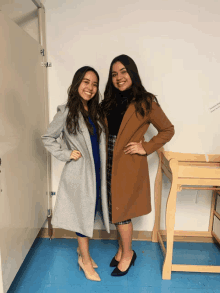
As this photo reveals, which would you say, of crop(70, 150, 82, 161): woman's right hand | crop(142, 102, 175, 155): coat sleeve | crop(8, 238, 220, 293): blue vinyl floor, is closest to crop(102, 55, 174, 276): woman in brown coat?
crop(142, 102, 175, 155): coat sleeve

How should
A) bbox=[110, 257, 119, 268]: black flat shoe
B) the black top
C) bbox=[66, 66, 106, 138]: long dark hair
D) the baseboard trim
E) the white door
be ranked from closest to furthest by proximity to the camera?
the white door < bbox=[66, 66, 106, 138]: long dark hair < the black top < bbox=[110, 257, 119, 268]: black flat shoe < the baseboard trim

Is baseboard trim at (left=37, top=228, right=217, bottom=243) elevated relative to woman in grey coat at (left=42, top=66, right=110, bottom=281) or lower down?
lower down

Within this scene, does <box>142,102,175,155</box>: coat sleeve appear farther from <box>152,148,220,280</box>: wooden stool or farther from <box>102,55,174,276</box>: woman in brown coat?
<box>152,148,220,280</box>: wooden stool

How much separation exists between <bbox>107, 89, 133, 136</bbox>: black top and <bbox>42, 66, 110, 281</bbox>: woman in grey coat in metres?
0.06

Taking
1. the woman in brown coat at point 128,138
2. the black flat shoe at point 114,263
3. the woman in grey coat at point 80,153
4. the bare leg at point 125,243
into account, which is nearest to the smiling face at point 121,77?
the woman in brown coat at point 128,138

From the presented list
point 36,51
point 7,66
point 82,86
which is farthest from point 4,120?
point 36,51

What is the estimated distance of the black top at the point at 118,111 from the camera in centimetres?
151

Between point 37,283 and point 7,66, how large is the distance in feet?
4.63

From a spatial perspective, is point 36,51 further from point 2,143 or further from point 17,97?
point 2,143

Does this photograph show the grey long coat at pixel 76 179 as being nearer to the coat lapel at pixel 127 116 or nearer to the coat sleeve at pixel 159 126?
the coat lapel at pixel 127 116

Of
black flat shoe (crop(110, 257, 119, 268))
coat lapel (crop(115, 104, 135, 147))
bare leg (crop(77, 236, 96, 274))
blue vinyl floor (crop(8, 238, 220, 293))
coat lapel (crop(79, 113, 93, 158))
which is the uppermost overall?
coat lapel (crop(115, 104, 135, 147))

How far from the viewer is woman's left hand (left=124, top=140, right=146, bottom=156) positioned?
4.81ft

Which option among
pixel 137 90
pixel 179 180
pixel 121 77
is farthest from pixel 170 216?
Answer: pixel 121 77

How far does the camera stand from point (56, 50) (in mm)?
1802
